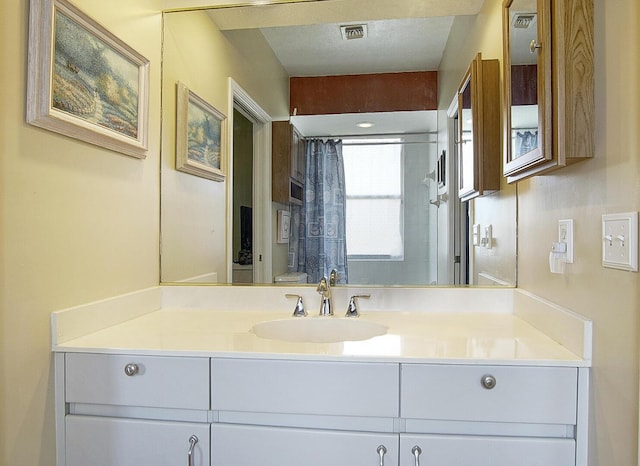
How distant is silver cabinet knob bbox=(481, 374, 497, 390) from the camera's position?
1098 mm

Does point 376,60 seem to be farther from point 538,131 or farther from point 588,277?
point 588,277

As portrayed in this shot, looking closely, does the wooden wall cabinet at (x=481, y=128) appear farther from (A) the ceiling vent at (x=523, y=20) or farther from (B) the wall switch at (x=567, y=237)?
(B) the wall switch at (x=567, y=237)

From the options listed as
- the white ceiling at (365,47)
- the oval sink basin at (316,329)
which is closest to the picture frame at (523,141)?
the white ceiling at (365,47)

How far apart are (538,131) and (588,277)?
14.5 inches

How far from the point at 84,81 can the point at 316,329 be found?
1.08 metres

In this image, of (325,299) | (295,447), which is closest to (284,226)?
(325,299)

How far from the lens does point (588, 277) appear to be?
106 cm

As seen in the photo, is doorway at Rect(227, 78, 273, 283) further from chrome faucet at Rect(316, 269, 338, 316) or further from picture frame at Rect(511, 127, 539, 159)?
picture frame at Rect(511, 127, 539, 159)

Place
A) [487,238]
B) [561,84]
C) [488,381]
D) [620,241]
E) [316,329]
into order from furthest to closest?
[487,238] < [316,329] < [488,381] < [561,84] < [620,241]

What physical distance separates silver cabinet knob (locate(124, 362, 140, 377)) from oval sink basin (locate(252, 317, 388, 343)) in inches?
17.7

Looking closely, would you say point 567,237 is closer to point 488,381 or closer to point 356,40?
point 488,381

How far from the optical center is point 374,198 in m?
1.77

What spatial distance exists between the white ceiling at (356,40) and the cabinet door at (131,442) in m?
1.17

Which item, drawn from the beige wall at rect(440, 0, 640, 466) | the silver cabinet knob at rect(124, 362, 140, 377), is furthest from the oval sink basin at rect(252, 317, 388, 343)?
the beige wall at rect(440, 0, 640, 466)
